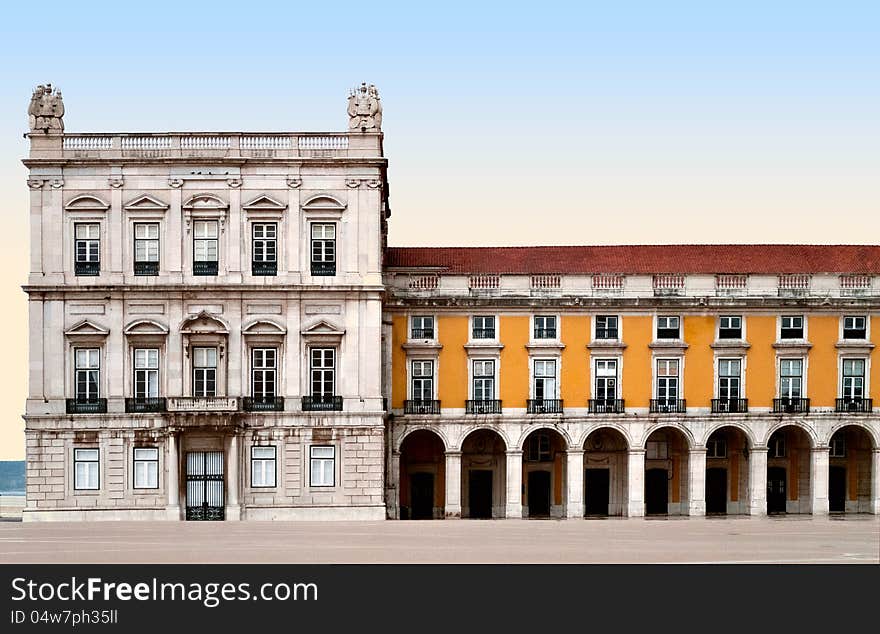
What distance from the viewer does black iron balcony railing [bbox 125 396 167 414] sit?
50438mm

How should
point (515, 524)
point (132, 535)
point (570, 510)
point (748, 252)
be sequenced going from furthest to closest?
point (748, 252) → point (570, 510) → point (515, 524) → point (132, 535)

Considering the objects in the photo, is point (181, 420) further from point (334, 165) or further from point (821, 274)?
point (821, 274)

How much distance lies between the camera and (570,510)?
178 feet

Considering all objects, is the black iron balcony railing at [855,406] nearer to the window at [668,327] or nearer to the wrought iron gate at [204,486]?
Result: the window at [668,327]

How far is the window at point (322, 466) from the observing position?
50.6 meters

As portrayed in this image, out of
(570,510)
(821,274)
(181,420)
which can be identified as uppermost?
(821,274)

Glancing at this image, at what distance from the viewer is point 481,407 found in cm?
5453

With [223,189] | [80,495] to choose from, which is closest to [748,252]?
[223,189]

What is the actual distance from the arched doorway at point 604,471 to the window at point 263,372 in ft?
40.5

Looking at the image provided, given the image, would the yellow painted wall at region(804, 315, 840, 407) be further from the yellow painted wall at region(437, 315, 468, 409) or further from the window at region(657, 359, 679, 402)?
the yellow painted wall at region(437, 315, 468, 409)

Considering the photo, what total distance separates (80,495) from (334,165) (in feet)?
44.3

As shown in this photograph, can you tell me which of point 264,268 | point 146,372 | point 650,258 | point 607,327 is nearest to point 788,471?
point 607,327

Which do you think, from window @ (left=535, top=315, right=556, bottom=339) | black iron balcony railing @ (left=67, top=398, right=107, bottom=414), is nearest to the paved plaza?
black iron balcony railing @ (left=67, top=398, right=107, bottom=414)

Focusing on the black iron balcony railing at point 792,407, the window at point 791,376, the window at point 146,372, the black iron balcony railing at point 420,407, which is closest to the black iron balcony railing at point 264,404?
the window at point 146,372
